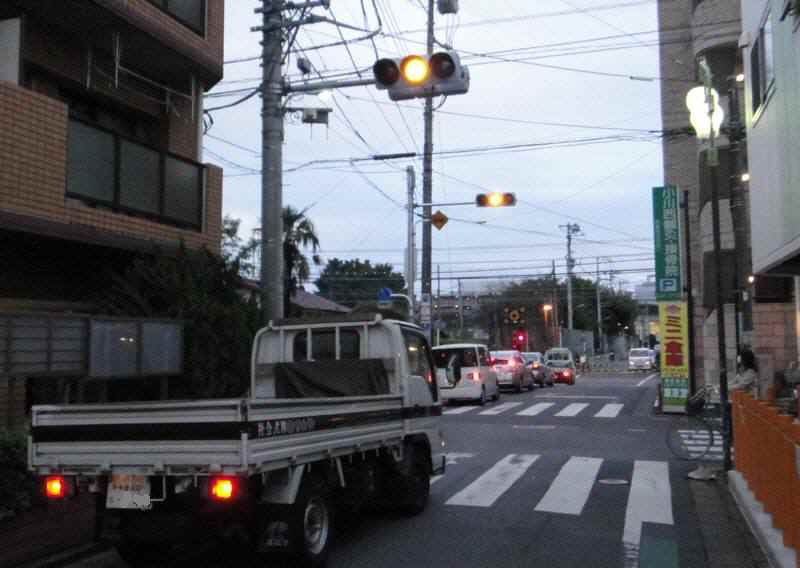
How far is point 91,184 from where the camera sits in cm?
1112

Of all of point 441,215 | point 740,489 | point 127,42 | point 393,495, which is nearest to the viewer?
point 393,495

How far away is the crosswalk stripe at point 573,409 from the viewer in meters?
23.0

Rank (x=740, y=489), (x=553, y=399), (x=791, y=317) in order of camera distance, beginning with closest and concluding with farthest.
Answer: (x=740, y=489)
(x=791, y=317)
(x=553, y=399)

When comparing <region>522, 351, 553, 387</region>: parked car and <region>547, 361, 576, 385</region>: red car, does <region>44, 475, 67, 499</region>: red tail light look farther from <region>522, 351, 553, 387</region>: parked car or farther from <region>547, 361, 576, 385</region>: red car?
<region>547, 361, 576, 385</region>: red car

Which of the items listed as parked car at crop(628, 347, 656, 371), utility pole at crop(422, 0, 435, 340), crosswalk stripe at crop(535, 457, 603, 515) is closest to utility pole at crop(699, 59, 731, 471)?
crosswalk stripe at crop(535, 457, 603, 515)

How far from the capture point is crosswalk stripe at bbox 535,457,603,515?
9805 millimetres

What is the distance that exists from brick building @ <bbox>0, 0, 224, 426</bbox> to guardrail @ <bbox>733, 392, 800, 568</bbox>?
7.94 meters

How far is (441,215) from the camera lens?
80.9ft

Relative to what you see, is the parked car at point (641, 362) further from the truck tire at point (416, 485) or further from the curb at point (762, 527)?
the truck tire at point (416, 485)

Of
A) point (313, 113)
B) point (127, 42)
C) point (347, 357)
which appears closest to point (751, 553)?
point (347, 357)

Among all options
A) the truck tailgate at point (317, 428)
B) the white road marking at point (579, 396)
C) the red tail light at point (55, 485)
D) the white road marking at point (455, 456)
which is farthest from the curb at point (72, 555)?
the white road marking at point (579, 396)

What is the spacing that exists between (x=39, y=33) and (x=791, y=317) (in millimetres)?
18364

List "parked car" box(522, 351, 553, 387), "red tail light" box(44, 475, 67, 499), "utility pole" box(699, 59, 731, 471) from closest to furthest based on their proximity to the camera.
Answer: "red tail light" box(44, 475, 67, 499)
"utility pole" box(699, 59, 731, 471)
"parked car" box(522, 351, 553, 387)

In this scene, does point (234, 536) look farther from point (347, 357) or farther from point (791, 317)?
point (791, 317)
